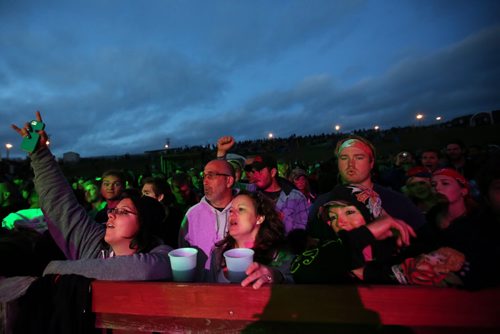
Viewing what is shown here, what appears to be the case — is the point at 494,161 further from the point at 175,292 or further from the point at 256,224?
the point at 175,292

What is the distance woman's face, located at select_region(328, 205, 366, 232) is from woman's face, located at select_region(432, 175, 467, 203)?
41.8 inches

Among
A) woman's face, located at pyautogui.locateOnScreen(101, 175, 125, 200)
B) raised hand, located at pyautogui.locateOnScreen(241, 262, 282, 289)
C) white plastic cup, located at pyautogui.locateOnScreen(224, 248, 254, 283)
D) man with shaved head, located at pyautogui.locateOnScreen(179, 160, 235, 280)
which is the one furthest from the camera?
woman's face, located at pyautogui.locateOnScreen(101, 175, 125, 200)

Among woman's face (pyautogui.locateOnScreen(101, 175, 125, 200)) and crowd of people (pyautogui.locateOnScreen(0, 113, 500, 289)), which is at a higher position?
woman's face (pyautogui.locateOnScreen(101, 175, 125, 200))

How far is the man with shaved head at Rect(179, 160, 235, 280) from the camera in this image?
284 centimetres

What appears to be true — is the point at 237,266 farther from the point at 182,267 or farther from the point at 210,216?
the point at 210,216

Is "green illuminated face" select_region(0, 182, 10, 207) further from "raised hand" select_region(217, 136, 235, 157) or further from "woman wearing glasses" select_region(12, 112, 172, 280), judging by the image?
"raised hand" select_region(217, 136, 235, 157)

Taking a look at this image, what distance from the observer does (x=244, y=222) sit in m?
2.28

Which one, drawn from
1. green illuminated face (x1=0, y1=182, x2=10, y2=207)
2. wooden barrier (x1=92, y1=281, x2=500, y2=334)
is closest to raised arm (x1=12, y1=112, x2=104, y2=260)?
wooden barrier (x1=92, y1=281, x2=500, y2=334)

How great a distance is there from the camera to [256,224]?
235cm

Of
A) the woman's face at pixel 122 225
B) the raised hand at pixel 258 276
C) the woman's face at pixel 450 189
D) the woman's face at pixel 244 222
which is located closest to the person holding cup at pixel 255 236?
the woman's face at pixel 244 222

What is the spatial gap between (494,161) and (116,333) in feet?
9.09

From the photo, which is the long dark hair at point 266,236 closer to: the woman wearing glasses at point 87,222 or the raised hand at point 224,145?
the woman wearing glasses at point 87,222

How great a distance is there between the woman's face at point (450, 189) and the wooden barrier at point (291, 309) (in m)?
1.22

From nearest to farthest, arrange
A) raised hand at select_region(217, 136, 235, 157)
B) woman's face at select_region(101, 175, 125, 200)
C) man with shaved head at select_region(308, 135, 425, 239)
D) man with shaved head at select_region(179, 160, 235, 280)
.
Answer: man with shaved head at select_region(308, 135, 425, 239)
man with shaved head at select_region(179, 160, 235, 280)
raised hand at select_region(217, 136, 235, 157)
woman's face at select_region(101, 175, 125, 200)
